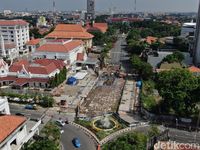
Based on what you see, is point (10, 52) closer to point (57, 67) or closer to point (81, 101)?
point (57, 67)

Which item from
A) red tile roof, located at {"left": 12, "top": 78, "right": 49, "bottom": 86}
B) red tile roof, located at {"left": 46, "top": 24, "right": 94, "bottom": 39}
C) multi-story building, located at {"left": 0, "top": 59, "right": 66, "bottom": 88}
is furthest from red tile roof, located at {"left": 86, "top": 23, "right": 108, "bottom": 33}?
red tile roof, located at {"left": 12, "top": 78, "right": 49, "bottom": 86}

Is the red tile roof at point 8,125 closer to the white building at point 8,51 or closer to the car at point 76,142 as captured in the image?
the car at point 76,142

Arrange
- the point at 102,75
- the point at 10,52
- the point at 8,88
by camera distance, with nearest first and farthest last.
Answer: the point at 8,88
the point at 102,75
the point at 10,52

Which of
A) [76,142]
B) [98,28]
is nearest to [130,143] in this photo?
[76,142]

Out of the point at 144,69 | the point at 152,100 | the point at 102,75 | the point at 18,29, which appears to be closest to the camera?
the point at 152,100

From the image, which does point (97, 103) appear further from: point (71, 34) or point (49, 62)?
point (71, 34)

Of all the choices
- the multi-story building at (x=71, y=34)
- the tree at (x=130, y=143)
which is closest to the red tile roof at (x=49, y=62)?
the multi-story building at (x=71, y=34)

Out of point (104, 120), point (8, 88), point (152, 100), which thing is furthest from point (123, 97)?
point (8, 88)
